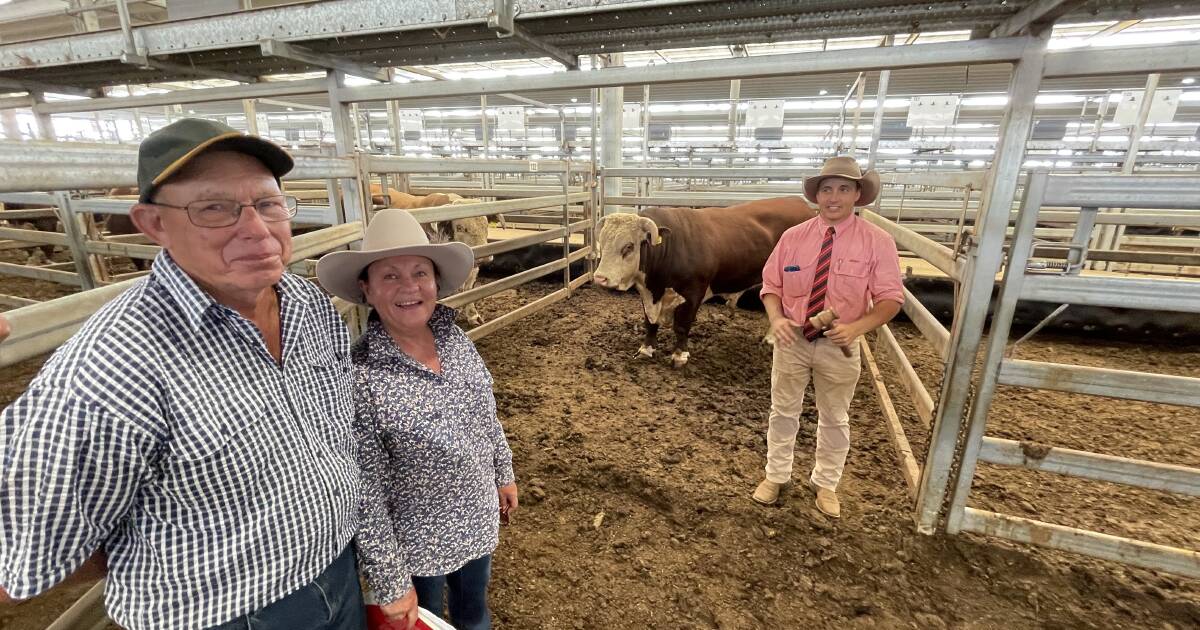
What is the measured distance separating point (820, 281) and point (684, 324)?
2.35 metres

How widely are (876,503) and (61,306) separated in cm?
329

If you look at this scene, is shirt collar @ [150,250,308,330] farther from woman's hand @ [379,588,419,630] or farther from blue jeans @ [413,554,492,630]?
blue jeans @ [413,554,492,630]

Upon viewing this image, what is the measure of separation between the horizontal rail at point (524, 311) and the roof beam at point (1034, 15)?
3536 millimetres

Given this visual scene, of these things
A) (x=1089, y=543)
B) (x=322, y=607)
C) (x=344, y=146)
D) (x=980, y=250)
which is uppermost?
(x=344, y=146)

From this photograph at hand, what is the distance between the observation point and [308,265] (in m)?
2.18

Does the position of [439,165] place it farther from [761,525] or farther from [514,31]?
[761,525]

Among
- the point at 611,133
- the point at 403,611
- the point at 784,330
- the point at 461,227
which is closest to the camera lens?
the point at 403,611

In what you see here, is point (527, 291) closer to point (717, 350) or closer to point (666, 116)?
point (717, 350)

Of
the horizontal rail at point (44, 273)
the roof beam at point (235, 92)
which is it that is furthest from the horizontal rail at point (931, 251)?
the horizontal rail at point (44, 273)

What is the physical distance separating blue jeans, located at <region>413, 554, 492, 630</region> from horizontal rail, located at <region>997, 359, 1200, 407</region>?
218cm

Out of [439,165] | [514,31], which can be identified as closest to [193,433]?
[514,31]

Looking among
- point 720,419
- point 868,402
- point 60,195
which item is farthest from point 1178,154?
point 60,195

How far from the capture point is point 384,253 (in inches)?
51.2

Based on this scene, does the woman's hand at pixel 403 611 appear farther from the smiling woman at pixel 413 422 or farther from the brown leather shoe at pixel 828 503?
the brown leather shoe at pixel 828 503
